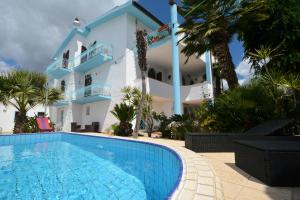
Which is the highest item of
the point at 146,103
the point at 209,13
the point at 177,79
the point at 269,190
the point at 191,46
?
the point at 209,13

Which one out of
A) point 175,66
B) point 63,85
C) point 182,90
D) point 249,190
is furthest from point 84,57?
point 249,190

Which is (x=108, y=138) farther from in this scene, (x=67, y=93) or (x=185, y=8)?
(x=67, y=93)

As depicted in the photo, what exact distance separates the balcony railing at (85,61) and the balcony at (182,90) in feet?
14.9

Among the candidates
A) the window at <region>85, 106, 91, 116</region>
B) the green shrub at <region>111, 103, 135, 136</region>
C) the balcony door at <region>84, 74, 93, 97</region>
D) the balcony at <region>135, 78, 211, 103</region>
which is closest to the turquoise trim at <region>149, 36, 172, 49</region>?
the balcony at <region>135, 78, 211, 103</region>

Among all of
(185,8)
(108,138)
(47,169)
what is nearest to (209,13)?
(185,8)

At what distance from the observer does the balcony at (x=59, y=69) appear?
21.3 meters

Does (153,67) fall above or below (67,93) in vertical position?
above

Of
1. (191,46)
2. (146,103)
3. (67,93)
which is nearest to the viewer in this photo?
(191,46)

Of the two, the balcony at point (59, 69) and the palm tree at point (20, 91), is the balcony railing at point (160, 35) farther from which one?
the balcony at point (59, 69)

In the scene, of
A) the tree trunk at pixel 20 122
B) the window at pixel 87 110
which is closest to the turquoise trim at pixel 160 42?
the window at pixel 87 110

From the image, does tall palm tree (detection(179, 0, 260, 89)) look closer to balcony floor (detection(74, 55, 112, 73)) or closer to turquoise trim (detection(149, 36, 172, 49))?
turquoise trim (detection(149, 36, 172, 49))

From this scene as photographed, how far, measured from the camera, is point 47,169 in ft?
18.3

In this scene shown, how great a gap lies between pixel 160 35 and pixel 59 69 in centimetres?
1289

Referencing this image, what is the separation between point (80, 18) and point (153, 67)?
40.0ft
